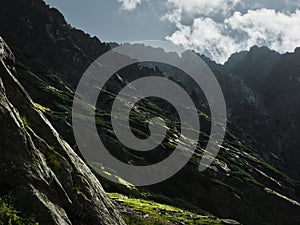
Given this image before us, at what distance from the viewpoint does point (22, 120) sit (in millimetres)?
19500

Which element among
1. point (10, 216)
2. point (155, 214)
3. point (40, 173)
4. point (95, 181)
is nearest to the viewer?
point (10, 216)

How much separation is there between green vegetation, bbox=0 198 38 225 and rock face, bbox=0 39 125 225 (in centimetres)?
49

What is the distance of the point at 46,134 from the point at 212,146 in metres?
169

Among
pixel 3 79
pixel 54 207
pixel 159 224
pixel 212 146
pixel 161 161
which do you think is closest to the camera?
pixel 54 207

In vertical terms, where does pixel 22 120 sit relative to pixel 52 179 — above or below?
above

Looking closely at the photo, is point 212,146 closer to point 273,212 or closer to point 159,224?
point 273,212

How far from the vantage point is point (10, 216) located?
14.5 m

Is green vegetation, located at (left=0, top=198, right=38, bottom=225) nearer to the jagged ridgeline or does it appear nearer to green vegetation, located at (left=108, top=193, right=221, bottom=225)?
the jagged ridgeline

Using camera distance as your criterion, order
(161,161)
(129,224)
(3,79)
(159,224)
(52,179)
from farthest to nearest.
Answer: (161,161) → (159,224) → (129,224) → (3,79) → (52,179)

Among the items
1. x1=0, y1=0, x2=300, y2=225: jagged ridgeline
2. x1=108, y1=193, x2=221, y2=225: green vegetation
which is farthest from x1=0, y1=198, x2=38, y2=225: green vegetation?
x1=108, y1=193, x2=221, y2=225: green vegetation

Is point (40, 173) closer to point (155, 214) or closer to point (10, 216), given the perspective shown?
point (10, 216)

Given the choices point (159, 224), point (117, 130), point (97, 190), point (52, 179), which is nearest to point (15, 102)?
point (52, 179)

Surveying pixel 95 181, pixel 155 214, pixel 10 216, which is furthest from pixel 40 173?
pixel 155 214

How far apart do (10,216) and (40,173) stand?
3.10 m
